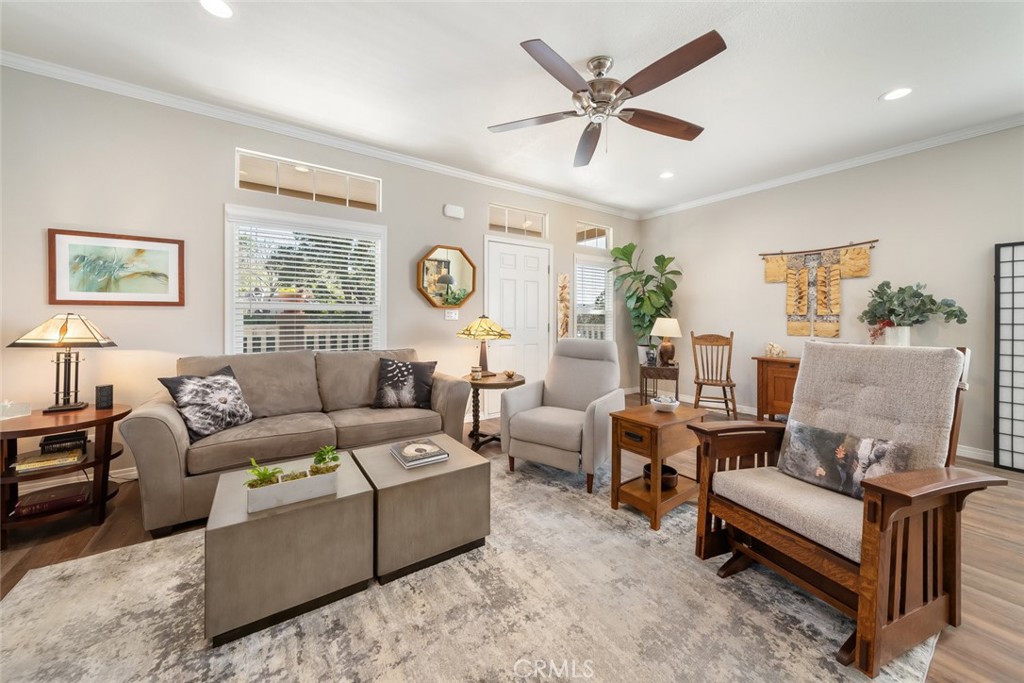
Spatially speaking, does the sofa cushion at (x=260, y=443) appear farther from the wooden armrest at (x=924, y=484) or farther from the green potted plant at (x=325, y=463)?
the wooden armrest at (x=924, y=484)

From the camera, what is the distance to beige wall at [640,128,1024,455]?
10.6ft

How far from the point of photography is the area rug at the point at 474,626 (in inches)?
50.5

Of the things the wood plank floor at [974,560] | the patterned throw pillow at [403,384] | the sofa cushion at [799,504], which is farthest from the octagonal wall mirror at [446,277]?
the sofa cushion at [799,504]

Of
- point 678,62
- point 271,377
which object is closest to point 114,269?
point 271,377

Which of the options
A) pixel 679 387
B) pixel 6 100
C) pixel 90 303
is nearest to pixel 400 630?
pixel 90 303

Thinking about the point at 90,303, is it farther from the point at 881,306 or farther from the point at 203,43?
the point at 881,306

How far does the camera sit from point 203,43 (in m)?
2.28

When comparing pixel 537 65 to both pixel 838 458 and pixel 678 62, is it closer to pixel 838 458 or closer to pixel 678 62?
pixel 678 62

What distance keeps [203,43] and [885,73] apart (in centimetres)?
431

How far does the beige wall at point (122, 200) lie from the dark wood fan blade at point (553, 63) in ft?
7.67

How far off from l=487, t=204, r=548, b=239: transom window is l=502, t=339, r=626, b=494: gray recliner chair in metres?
2.00

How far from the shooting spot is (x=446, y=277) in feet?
13.5

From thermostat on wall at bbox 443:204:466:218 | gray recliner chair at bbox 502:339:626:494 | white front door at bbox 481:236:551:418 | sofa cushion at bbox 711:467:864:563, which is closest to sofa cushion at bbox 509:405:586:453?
gray recliner chair at bbox 502:339:626:494

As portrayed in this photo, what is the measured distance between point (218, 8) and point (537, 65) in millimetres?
1763
